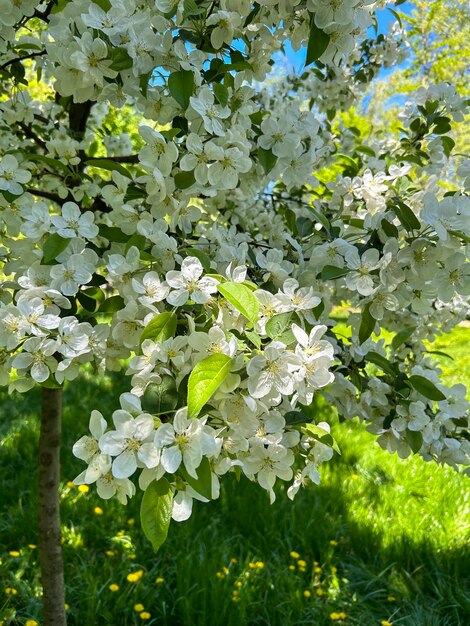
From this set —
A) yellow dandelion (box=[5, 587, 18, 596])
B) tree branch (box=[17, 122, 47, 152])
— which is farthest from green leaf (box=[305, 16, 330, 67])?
yellow dandelion (box=[5, 587, 18, 596])

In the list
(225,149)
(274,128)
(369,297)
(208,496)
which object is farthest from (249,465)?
(274,128)

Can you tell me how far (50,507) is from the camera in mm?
1963

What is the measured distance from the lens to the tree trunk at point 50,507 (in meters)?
1.95

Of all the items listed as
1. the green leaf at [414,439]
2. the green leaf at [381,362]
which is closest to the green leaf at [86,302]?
the green leaf at [381,362]

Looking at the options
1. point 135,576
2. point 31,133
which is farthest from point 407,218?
point 135,576

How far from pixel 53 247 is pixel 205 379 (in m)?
0.48

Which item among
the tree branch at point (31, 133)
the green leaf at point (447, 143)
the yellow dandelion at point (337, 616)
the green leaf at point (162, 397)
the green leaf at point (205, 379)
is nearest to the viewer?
the green leaf at point (205, 379)

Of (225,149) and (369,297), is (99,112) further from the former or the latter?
(369,297)

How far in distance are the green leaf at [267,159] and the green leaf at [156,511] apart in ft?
2.63

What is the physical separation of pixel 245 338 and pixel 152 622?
1794 mm

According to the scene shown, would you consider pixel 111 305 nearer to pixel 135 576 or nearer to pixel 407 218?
pixel 407 218

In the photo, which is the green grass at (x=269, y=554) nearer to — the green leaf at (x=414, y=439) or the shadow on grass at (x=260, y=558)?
the shadow on grass at (x=260, y=558)

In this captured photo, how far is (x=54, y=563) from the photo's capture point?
1978mm

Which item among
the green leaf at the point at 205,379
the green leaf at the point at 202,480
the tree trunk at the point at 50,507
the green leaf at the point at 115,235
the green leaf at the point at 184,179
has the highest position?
the green leaf at the point at 184,179
